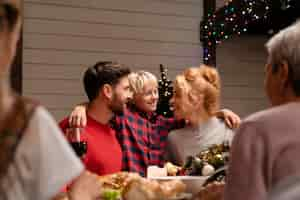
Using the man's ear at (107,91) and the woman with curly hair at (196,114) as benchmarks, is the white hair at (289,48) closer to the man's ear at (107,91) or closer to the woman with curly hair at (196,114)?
the woman with curly hair at (196,114)

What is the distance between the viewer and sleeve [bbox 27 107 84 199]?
3.39 feet

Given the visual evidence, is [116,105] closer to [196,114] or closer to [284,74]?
[196,114]

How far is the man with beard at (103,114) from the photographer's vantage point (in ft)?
10.3

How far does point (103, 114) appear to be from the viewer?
3344 millimetres

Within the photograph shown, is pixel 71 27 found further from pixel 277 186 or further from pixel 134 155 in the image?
pixel 277 186

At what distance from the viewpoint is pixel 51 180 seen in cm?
105

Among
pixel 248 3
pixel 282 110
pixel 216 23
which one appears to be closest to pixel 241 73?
pixel 216 23

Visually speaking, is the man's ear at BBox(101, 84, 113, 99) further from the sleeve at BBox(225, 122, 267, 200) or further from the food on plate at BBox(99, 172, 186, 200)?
the sleeve at BBox(225, 122, 267, 200)

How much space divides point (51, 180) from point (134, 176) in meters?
1.19

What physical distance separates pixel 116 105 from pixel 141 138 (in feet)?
0.87

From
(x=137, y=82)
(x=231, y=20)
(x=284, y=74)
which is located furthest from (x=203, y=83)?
(x=231, y=20)

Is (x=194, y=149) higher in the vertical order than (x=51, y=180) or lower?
lower

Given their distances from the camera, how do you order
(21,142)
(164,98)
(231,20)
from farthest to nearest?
(231,20) → (164,98) → (21,142)

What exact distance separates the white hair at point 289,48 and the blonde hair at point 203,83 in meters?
1.73
